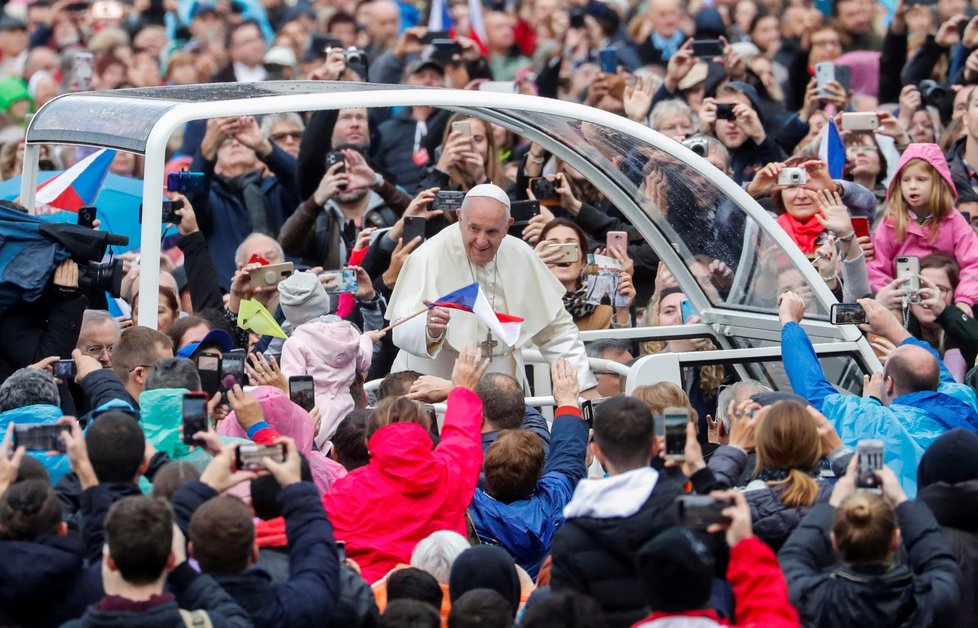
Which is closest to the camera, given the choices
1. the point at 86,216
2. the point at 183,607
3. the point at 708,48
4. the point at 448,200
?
the point at 183,607

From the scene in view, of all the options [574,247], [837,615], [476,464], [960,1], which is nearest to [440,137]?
[574,247]

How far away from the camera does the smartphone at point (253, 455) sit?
17.3ft

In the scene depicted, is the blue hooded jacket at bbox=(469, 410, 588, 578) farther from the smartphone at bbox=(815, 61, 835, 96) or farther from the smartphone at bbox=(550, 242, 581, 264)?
the smartphone at bbox=(815, 61, 835, 96)

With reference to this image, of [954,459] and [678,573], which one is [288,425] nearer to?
[678,573]

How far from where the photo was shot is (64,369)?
7.10m

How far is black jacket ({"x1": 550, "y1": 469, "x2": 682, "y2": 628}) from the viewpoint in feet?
16.9

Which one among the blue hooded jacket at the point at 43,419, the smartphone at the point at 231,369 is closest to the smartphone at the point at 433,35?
the smartphone at the point at 231,369

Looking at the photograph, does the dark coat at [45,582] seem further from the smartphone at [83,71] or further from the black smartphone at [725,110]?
the smartphone at [83,71]

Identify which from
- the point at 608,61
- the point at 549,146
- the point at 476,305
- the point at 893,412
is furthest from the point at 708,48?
the point at 893,412

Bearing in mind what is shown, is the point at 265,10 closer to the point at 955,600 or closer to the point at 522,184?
the point at 522,184

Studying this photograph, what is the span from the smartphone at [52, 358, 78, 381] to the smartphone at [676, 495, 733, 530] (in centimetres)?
319

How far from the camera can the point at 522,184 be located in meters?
10.7

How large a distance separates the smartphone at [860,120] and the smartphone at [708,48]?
204 centimetres

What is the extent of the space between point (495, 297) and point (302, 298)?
0.94 m
